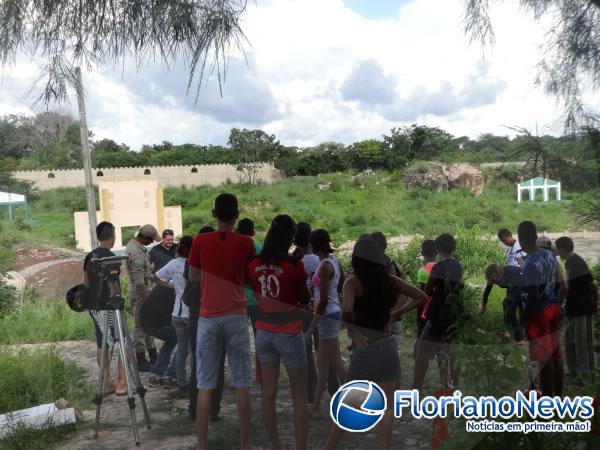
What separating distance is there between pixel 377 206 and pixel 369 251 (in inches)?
8.0

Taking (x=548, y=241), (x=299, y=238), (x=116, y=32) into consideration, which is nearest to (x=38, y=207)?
(x=116, y=32)

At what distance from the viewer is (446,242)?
2400 millimetres

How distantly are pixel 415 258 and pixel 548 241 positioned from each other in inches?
50.6

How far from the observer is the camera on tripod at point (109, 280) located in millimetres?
3574

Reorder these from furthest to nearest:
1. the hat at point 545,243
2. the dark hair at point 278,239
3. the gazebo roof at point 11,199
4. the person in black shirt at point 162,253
Result: the person in black shirt at point 162,253 → the gazebo roof at point 11,199 → the dark hair at point 278,239 → the hat at point 545,243

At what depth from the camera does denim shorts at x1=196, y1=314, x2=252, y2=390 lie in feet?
9.89

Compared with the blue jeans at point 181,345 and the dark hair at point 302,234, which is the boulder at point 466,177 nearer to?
the dark hair at point 302,234

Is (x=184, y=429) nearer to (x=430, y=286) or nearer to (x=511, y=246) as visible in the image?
(x=430, y=286)

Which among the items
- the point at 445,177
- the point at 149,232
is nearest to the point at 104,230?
the point at 149,232

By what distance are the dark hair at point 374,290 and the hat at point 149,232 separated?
186 centimetres

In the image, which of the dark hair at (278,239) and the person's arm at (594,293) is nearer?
the person's arm at (594,293)

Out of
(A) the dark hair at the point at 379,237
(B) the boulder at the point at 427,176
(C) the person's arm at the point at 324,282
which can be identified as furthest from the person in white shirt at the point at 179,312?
(B) the boulder at the point at 427,176

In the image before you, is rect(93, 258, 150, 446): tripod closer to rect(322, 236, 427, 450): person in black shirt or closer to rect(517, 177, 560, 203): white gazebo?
rect(322, 236, 427, 450): person in black shirt

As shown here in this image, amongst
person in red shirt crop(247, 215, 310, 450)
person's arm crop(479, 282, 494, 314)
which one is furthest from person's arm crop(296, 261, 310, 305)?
person's arm crop(479, 282, 494, 314)
